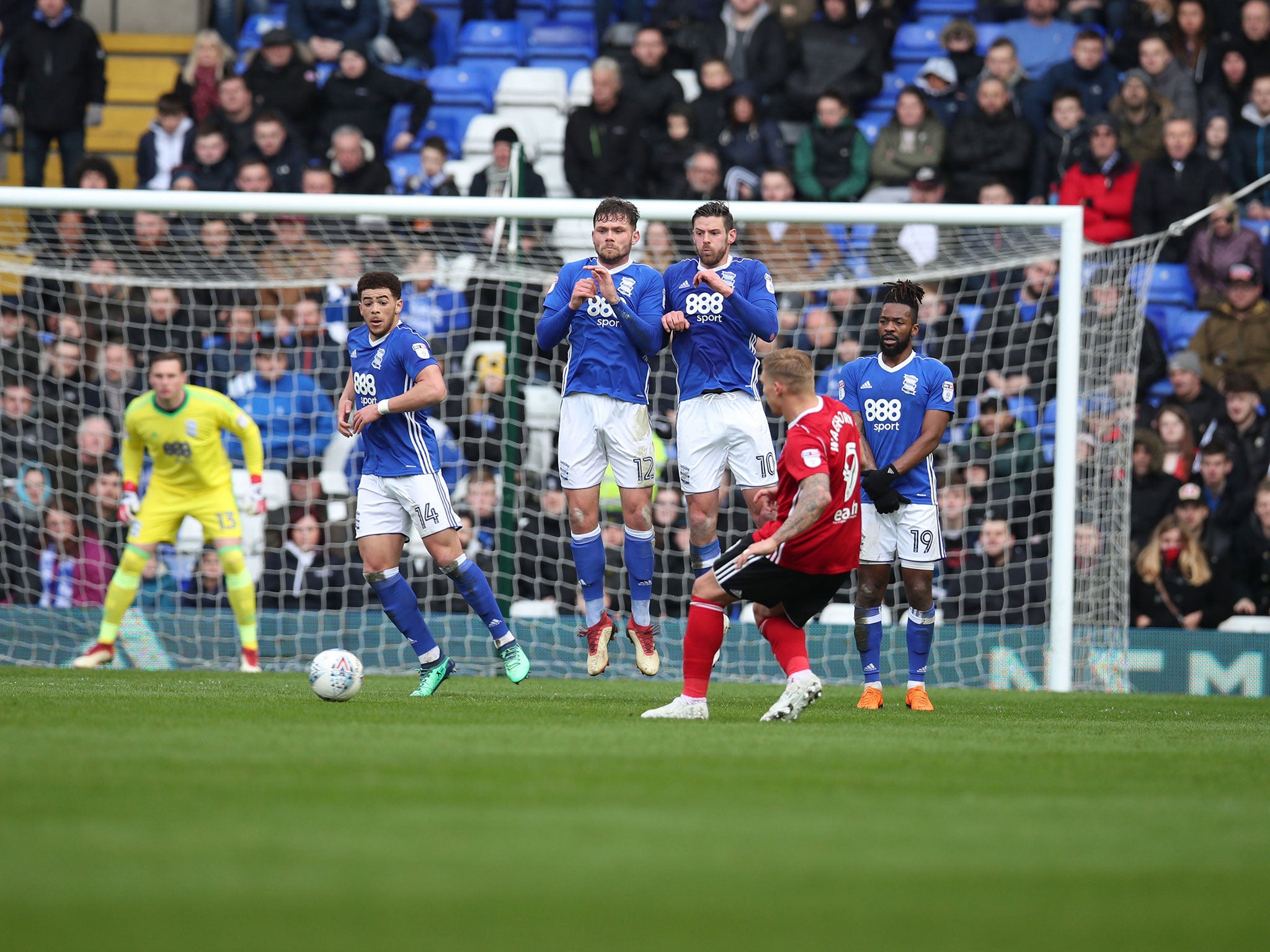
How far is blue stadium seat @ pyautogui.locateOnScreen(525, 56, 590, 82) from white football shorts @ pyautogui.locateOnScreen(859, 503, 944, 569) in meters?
9.86

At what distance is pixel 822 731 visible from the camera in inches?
288

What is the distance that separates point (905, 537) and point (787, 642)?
2.16 m

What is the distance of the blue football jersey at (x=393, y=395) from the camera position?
9.52 meters

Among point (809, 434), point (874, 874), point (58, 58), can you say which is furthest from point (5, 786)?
point (58, 58)

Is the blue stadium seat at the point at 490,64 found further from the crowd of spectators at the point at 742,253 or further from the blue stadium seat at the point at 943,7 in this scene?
the blue stadium seat at the point at 943,7

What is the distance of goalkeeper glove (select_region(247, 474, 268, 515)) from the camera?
1169cm

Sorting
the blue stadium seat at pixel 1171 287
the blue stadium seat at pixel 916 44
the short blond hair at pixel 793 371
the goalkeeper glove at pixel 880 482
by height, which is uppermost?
the blue stadium seat at pixel 916 44

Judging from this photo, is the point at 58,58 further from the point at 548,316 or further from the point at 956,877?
the point at 956,877

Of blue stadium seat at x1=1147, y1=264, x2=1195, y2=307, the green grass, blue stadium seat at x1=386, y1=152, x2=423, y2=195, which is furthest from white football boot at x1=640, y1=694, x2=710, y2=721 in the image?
blue stadium seat at x1=386, y1=152, x2=423, y2=195

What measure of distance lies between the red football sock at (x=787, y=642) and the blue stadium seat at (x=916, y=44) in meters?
11.6

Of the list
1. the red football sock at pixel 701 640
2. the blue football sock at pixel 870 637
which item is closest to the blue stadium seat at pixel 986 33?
the blue football sock at pixel 870 637

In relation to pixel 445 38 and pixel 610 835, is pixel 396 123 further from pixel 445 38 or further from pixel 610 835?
pixel 610 835

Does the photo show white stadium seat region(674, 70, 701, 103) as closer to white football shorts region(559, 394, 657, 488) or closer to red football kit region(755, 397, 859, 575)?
white football shorts region(559, 394, 657, 488)

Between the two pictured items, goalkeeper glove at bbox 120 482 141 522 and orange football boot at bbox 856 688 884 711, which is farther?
goalkeeper glove at bbox 120 482 141 522
